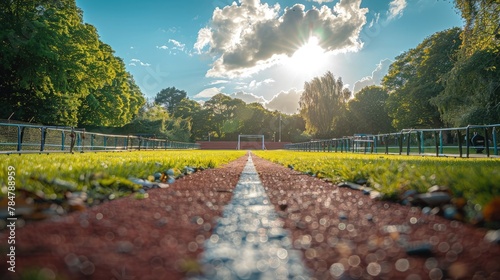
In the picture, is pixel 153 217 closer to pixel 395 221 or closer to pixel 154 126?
pixel 395 221

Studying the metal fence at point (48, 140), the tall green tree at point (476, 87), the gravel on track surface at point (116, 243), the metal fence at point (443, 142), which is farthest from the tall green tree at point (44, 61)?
the tall green tree at point (476, 87)

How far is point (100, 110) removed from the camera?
35.8 meters

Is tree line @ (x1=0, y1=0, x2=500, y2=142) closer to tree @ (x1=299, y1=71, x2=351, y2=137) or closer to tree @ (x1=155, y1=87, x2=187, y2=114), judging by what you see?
tree @ (x1=299, y1=71, x2=351, y2=137)

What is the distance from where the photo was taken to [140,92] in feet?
181

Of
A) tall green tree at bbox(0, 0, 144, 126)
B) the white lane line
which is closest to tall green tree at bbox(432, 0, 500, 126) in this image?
the white lane line

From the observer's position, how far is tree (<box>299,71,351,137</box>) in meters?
51.0

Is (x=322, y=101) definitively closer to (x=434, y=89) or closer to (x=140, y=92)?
(x=434, y=89)

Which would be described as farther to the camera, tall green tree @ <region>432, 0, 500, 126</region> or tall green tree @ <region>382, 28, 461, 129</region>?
tall green tree @ <region>382, 28, 461, 129</region>

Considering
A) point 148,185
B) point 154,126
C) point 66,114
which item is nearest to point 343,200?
point 148,185

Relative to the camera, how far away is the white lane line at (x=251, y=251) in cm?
133

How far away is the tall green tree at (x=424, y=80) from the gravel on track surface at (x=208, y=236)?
121ft

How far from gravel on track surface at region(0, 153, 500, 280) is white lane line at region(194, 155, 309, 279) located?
2.2 inches

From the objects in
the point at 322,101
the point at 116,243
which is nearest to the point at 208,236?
the point at 116,243

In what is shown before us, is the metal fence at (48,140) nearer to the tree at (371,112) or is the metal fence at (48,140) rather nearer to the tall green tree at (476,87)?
the tall green tree at (476,87)
